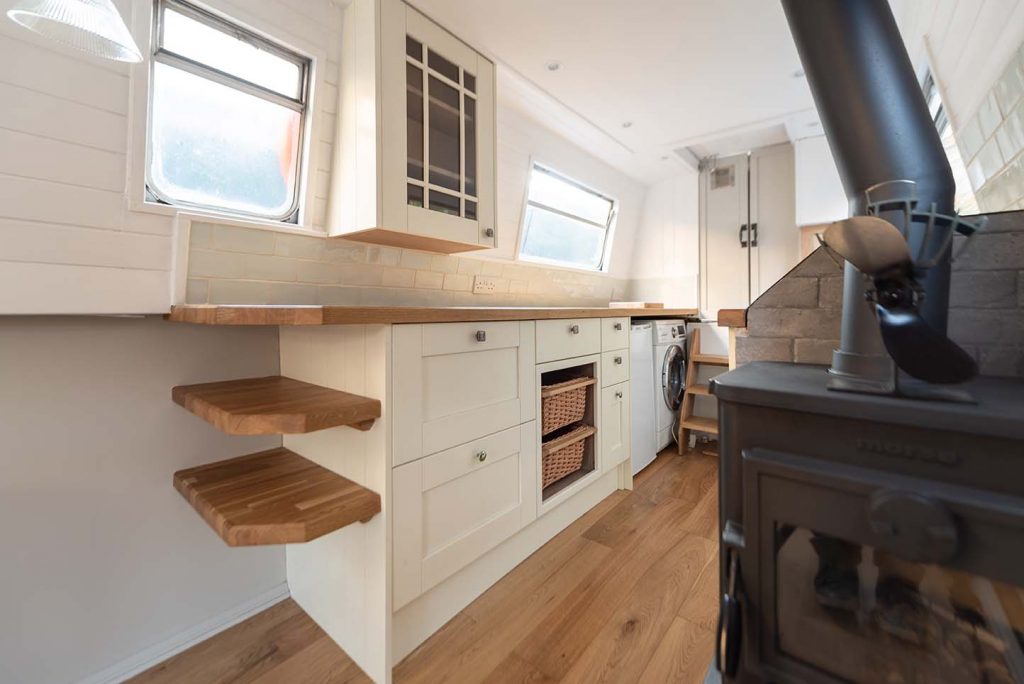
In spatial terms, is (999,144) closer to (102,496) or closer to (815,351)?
(815,351)

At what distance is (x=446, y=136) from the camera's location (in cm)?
178

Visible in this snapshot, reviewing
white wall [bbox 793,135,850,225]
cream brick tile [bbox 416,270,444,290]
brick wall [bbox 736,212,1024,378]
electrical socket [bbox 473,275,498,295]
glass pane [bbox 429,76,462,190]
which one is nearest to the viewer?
brick wall [bbox 736,212,1024,378]

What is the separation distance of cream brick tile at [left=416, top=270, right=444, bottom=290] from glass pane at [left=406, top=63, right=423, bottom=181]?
0.53 metres

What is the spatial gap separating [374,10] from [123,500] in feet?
6.16

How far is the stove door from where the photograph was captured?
58 centimetres

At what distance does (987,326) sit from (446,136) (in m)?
1.82

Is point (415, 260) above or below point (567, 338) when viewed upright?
above

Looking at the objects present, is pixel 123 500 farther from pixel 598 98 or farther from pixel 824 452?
pixel 598 98

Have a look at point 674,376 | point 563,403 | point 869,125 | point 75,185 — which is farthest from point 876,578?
point 674,376

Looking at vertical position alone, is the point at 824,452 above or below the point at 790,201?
below

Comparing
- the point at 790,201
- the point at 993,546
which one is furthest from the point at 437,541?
the point at 790,201

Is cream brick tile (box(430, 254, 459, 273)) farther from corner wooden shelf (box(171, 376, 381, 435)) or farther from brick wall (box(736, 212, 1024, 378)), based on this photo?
brick wall (box(736, 212, 1024, 378))

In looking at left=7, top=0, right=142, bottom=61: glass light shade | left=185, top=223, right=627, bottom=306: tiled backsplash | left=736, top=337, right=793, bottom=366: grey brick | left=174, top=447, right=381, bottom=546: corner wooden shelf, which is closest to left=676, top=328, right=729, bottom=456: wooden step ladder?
left=185, top=223, right=627, bottom=306: tiled backsplash

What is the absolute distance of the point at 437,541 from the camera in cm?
135
